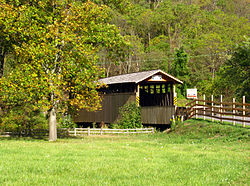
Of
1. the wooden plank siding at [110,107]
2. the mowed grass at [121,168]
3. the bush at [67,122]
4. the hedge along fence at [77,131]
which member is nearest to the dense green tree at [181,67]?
the bush at [67,122]

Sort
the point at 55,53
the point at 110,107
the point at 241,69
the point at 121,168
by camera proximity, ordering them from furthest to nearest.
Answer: the point at 241,69, the point at 110,107, the point at 55,53, the point at 121,168

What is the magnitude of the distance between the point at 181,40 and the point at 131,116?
50379 millimetres

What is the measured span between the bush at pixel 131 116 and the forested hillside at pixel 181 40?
21587mm

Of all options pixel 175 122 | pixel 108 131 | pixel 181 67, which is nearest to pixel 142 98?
pixel 108 131

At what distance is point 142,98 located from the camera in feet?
126

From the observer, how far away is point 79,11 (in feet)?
75.2

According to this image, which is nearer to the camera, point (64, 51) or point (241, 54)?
point (64, 51)

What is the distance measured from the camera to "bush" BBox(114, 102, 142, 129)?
1321 inches

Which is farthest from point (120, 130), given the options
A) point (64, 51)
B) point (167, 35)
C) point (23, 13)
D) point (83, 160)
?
point (167, 35)

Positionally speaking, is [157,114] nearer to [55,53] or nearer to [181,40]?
[55,53]

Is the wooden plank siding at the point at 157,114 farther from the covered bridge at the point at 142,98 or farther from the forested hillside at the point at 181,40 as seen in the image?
the forested hillside at the point at 181,40

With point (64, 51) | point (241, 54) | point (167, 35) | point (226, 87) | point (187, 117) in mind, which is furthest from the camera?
point (167, 35)

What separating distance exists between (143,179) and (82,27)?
15.8 metres

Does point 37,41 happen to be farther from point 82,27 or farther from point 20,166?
point 20,166
